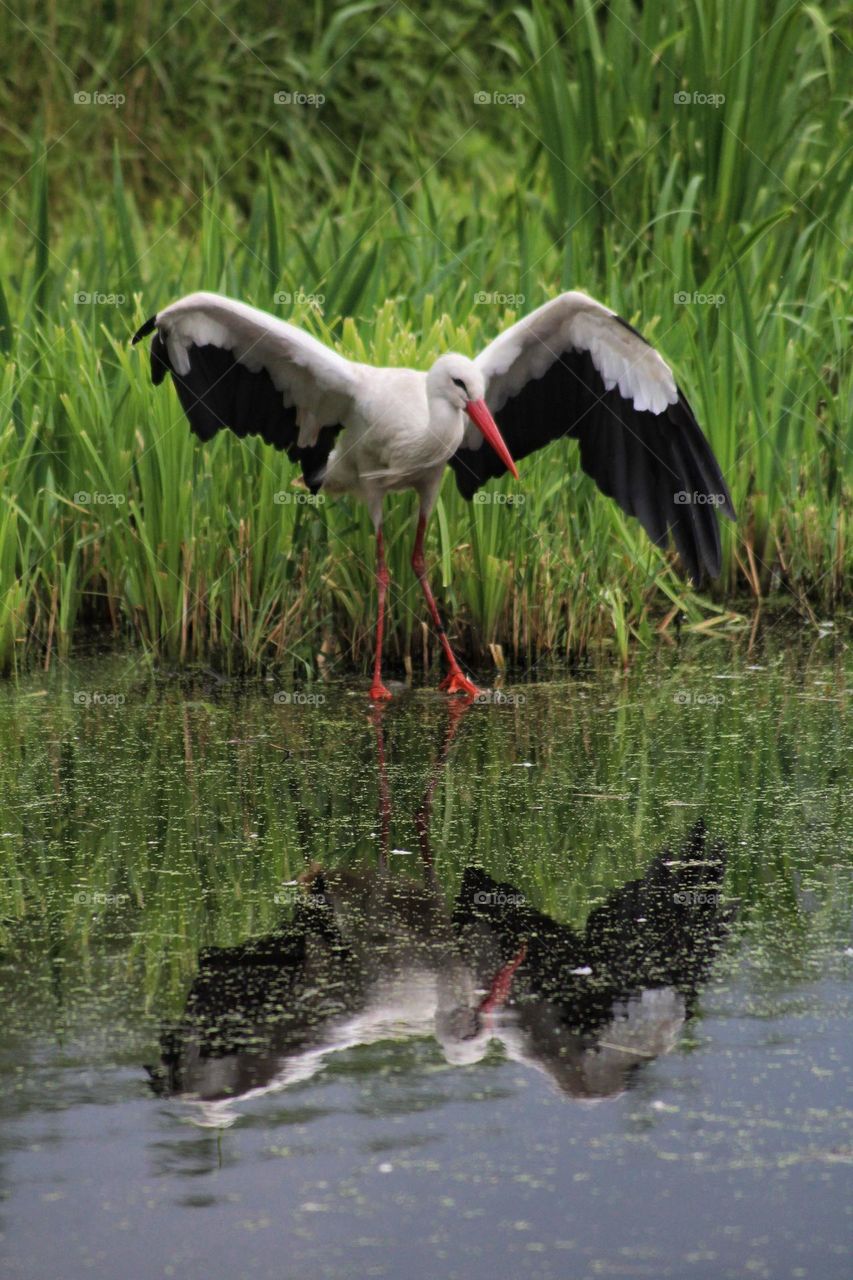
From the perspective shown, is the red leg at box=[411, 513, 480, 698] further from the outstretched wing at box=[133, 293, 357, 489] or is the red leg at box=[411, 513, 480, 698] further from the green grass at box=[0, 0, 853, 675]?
the outstretched wing at box=[133, 293, 357, 489]

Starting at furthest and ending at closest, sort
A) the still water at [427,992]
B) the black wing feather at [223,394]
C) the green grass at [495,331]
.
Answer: the green grass at [495,331], the black wing feather at [223,394], the still water at [427,992]

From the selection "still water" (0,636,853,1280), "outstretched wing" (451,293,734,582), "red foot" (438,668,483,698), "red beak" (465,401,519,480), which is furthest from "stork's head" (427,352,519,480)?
"still water" (0,636,853,1280)

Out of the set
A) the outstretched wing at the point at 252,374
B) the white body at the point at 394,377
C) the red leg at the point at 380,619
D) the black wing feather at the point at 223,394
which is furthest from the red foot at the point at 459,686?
the black wing feather at the point at 223,394

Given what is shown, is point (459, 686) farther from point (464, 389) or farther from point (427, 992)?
point (427, 992)

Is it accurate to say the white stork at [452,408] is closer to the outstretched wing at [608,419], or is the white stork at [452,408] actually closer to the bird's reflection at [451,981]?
the outstretched wing at [608,419]

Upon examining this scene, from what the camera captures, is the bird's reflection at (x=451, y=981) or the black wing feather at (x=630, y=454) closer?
the bird's reflection at (x=451, y=981)

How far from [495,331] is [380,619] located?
153 cm

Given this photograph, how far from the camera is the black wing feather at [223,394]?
491 cm

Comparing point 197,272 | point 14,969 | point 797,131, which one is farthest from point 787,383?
point 14,969

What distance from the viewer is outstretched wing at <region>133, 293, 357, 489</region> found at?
15.7 feet

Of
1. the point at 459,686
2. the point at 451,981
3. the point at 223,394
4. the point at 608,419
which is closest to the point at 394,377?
the point at 223,394

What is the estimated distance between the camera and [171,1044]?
2.63 metres

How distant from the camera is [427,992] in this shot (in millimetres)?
2838

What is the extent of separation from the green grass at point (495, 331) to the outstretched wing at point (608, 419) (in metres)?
0.17
